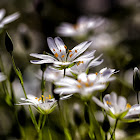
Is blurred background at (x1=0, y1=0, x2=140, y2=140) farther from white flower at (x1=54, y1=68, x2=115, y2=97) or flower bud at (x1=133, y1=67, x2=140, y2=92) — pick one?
white flower at (x1=54, y1=68, x2=115, y2=97)

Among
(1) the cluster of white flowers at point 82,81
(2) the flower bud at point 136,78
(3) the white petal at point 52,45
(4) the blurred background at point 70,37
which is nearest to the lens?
(1) the cluster of white flowers at point 82,81

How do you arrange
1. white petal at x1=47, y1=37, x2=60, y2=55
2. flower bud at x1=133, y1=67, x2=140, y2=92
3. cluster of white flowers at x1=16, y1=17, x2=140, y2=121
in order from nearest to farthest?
cluster of white flowers at x1=16, y1=17, x2=140, y2=121 < flower bud at x1=133, y1=67, x2=140, y2=92 < white petal at x1=47, y1=37, x2=60, y2=55

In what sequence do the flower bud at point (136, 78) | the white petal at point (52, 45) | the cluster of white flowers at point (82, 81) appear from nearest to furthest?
the cluster of white flowers at point (82, 81), the flower bud at point (136, 78), the white petal at point (52, 45)

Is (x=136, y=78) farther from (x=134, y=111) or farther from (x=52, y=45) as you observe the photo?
(x=52, y=45)

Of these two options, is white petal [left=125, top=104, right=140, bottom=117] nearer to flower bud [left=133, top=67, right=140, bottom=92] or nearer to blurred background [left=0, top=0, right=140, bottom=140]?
flower bud [left=133, top=67, right=140, bottom=92]

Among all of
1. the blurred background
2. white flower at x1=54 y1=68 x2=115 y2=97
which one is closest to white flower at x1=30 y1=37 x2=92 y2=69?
white flower at x1=54 y1=68 x2=115 y2=97

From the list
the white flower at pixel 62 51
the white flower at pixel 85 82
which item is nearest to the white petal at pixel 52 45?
the white flower at pixel 62 51

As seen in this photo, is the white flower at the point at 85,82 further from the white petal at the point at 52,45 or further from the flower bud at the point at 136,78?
the white petal at the point at 52,45

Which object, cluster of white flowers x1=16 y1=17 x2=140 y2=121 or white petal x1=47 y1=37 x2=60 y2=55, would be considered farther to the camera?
white petal x1=47 y1=37 x2=60 y2=55

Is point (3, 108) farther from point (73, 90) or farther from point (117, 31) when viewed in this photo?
point (117, 31)

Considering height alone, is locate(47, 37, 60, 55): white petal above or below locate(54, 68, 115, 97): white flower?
above

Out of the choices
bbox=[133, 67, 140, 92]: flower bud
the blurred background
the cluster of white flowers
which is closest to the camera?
the cluster of white flowers

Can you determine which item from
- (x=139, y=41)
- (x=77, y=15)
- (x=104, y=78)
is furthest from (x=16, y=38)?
(x=104, y=78)
